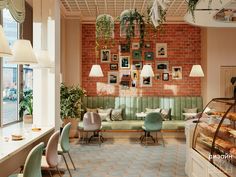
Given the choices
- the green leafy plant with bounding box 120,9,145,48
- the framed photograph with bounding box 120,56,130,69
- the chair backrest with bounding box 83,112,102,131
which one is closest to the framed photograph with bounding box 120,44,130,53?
the framed photograph with bounding box 120,56,130,69

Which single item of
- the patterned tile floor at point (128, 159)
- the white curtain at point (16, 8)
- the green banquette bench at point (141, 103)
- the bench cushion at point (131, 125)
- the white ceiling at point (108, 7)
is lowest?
the patterned tile floor at point (128, 159)

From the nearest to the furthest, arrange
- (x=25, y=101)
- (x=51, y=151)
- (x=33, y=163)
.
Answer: (x=33, y=163)
(x=51, y=151)
(x=25, y=101)

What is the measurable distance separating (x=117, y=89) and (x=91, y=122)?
217 cm

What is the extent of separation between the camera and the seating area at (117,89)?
392 centimetres

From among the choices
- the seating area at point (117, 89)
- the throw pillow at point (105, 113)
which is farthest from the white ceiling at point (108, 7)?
→ the throw pillow at point (105, 113)

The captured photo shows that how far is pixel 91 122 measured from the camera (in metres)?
7.20

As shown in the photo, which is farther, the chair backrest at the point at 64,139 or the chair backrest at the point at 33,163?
the chair backrest at the point at 64,139

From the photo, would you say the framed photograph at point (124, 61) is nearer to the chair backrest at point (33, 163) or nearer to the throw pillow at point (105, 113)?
the throw pillow at point (105, 113)

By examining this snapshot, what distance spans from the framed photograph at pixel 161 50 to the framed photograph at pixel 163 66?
0.61 feet

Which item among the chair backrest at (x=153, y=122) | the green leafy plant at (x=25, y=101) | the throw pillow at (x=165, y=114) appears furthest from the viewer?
the throw pillow at (x=165, y=114)

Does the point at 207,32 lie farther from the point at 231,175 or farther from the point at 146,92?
the point at 231,175

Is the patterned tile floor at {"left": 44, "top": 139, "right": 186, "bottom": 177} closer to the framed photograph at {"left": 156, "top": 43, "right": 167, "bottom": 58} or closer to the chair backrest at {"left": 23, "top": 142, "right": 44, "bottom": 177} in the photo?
the chair backrest at {"left": 23, "top": 142, "right": 44, "bottom": 177}

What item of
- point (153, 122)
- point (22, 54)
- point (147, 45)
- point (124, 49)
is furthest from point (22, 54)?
point (147, 45)

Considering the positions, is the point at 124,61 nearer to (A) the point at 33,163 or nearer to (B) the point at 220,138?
(B) the point at 220,138
